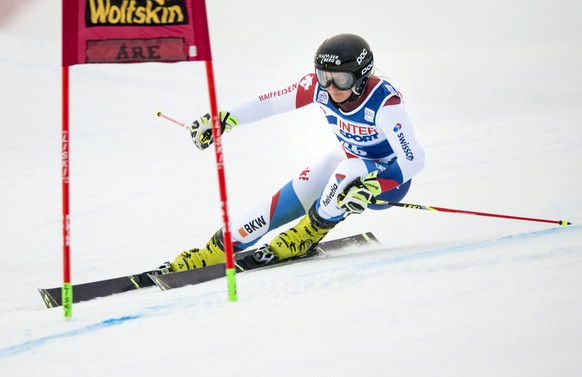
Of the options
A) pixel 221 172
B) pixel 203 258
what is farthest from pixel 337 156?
pixel 221 172

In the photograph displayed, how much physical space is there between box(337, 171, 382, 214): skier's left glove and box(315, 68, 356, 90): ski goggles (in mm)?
448

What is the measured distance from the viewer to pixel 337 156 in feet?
15.8

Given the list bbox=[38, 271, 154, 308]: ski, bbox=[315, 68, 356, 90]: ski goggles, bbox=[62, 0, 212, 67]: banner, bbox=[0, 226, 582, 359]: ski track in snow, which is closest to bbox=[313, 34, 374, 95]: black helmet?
bbox=[315, 68, 356, 90]: ski goggles

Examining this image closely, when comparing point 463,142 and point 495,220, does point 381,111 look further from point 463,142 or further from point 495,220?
point 463,142

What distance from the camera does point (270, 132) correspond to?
924 cm

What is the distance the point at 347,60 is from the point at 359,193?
0.64 meters

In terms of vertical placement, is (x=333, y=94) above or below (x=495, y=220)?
above

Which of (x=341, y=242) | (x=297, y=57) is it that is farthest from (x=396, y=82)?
(x=341, y=242)

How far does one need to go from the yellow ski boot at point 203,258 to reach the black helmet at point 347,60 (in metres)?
1.01

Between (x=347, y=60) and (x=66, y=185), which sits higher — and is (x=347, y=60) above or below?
above

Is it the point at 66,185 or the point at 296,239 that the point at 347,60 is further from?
the point at 66,185

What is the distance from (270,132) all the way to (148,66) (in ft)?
9.57

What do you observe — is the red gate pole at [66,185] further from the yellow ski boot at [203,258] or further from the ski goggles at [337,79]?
the ski goggles at [337,79]

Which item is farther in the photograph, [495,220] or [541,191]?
[541,191]
